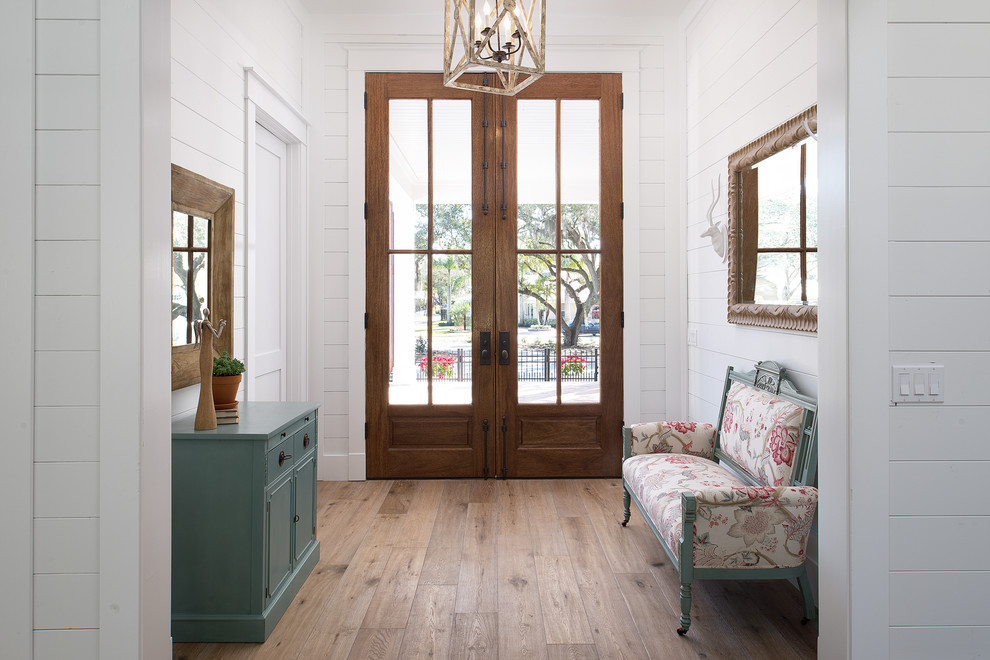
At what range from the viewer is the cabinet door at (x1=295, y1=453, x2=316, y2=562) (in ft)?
8.49

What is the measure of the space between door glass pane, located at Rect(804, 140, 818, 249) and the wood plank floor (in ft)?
4.50

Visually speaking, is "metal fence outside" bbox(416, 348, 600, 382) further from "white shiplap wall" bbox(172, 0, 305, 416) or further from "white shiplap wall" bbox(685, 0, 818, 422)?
"white shiplap wall" bbox(172, 0, 305, 416)

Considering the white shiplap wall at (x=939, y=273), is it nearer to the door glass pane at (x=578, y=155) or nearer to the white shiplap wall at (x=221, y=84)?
the white shiplap wall at (x=221, y=84)

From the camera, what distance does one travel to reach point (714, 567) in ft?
7.47

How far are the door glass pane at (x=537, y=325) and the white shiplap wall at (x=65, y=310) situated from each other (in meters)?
3.00

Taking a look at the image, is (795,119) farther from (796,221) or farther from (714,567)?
(714,567)

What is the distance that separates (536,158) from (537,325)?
116cm

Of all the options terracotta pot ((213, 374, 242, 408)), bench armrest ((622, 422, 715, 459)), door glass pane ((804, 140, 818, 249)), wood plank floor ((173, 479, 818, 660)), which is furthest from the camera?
bench armrest ((622, 422, 715, 459))

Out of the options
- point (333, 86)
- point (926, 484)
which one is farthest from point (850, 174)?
point (333, 86)

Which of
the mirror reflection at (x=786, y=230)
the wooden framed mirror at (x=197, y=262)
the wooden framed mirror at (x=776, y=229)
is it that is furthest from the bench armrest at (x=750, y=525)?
the wooden framed mirror at (x=197, y=262)

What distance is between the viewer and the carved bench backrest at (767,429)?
2402 millimetres

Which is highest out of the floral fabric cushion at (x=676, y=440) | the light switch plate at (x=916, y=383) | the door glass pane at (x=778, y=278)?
the door glass pane at (x=778, y=278)

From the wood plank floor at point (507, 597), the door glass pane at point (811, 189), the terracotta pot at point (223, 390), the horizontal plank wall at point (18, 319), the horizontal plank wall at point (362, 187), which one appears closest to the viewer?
the horizontal plank wall at point (18, 319)

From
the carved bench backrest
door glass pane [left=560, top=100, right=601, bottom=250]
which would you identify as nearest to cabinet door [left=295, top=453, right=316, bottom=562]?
the carved bench backrest
